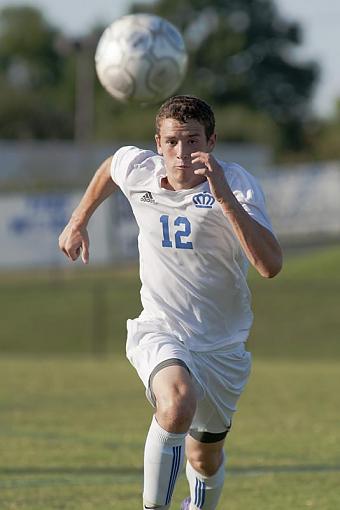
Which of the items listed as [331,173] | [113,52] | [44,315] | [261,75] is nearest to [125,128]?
[261,75]

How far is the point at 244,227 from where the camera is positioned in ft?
18.3

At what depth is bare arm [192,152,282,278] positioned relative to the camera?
5590mm

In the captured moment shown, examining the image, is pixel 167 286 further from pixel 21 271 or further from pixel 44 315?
pixel 21 271

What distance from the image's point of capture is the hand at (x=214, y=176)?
5.60m

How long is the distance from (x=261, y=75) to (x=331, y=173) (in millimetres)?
50745

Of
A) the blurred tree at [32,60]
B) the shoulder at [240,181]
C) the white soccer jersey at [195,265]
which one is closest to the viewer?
the shoulder at [240,181]

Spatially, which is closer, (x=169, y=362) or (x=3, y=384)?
(x=169, y=362)

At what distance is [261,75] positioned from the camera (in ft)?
274

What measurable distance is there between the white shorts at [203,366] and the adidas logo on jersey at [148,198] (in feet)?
1.82

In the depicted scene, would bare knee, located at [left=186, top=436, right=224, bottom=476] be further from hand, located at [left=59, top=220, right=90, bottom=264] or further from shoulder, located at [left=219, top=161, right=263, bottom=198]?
shoulder, located at [left=219, top=161, right=263, bottom=198]

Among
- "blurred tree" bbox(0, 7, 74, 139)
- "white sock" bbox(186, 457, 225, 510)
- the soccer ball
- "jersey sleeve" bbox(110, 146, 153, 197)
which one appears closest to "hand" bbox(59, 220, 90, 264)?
"jersey sleeve" bbox(110, 146, 153, 197)

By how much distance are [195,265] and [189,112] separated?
2.28 feet

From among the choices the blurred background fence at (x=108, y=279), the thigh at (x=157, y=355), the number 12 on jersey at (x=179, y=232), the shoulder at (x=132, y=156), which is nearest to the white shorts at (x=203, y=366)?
the thigh at (x=157, y=355)

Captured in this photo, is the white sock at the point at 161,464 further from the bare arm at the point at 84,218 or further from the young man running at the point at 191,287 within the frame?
the bare arm at the point at 84,218
